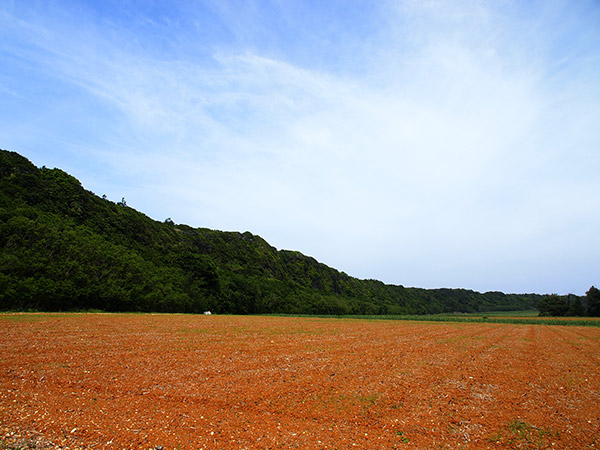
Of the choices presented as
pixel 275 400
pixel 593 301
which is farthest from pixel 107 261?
pixel 593 301

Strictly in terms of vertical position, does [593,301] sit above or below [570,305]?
above

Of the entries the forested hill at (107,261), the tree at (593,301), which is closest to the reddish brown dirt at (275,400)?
the forested hill at (107,261)

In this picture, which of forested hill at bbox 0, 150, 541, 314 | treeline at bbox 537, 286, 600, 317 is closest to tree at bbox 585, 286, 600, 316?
treeline at bbox 537, 286, 600, 317

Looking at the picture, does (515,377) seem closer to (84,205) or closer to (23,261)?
(23,261)

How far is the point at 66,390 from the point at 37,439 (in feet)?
10.6

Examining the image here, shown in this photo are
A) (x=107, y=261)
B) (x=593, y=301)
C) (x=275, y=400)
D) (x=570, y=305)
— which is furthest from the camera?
(x=570, y=305)

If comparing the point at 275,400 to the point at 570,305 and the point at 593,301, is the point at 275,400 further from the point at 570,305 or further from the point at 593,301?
the point at 570,305

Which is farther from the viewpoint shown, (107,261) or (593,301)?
(593,301)

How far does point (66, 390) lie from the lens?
29.7ft

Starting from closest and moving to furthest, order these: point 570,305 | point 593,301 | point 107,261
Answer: point 107,261 < point 593,301 < point 570,305

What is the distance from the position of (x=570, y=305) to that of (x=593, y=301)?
265 inches

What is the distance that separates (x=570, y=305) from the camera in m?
105

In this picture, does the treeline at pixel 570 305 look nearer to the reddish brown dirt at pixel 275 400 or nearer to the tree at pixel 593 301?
the tree at pixel 593 301

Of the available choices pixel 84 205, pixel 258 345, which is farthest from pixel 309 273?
pixel 258 345
